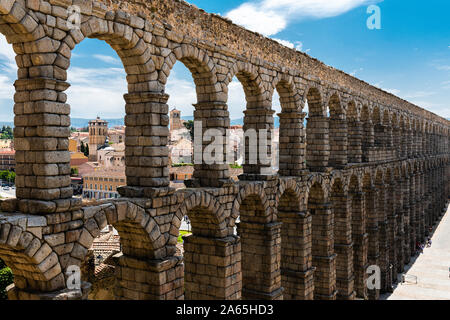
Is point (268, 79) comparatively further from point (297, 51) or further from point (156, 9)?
point (156, 9)

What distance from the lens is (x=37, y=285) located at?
806 centimetres

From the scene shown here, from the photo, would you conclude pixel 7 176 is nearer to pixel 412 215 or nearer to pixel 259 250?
pixel 412 215

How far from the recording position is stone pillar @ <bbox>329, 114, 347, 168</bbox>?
20.3 metres

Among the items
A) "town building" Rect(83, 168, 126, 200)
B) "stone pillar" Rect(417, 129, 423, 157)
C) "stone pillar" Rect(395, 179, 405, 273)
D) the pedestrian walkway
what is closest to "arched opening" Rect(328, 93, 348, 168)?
the pedestrian walkway

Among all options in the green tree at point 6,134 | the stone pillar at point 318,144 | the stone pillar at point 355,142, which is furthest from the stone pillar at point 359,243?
the green tree at point 6,134

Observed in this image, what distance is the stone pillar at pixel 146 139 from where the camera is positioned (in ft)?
33.2

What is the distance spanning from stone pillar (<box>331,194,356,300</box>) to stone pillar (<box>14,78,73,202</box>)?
1549 centimetres

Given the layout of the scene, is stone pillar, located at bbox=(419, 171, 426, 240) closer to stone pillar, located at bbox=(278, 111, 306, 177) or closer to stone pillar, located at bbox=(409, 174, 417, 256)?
stone pillar, located at bbox=(409, 174, 417, 256)

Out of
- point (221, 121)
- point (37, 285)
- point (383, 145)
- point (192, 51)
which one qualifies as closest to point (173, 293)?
point (37, 285)

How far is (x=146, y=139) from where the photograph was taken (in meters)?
10.1

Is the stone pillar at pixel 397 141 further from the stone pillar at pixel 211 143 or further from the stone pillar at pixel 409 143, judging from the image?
the stone pillar at pixel 211 143

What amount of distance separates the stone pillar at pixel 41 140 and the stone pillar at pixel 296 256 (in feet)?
33.8

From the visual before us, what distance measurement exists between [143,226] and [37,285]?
2603 millimetres

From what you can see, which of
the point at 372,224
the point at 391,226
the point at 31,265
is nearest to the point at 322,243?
the point at 372,224
